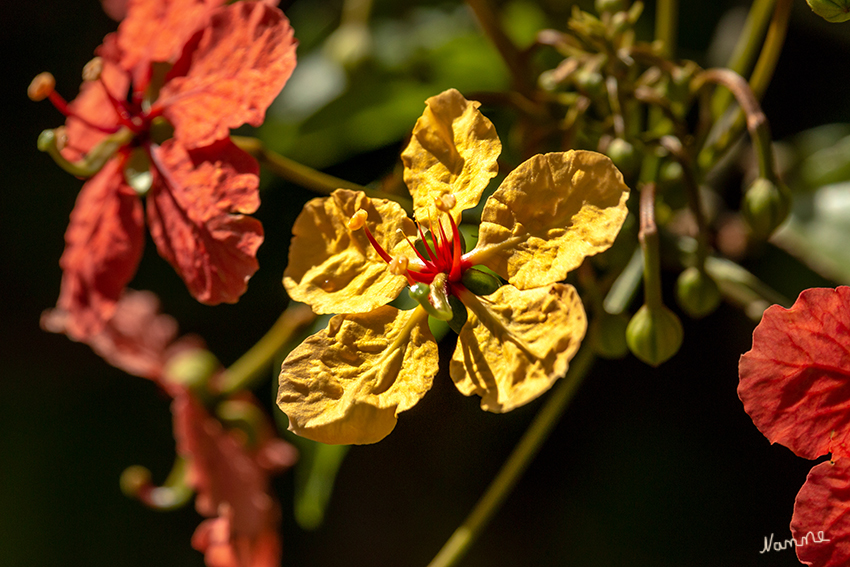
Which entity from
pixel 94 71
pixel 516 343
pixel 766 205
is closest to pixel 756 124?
pixel 766 205

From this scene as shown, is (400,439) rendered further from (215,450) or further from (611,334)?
(611,334)

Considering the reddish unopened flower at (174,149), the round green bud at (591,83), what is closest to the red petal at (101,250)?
the reddish unopened flower at (174,149)

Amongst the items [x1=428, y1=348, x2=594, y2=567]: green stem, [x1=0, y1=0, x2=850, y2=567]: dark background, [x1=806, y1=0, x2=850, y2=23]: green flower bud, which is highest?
[x1=806, y1=0, x2=850, y2=23]: green flower bud

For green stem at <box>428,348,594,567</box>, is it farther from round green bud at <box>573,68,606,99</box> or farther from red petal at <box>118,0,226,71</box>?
Result: red petal at <box>118,0,226,71</box>

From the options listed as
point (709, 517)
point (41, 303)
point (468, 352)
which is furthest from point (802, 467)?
point (41, 303)

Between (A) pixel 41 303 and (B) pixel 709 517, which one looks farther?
(A) pixel 41 303

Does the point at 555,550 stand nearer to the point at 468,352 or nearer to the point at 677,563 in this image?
the point at 677,563

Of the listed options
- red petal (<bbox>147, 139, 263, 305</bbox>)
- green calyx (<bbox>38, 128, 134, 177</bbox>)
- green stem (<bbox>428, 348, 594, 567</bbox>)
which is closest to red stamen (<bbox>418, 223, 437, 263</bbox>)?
red petal (<bbox>147, 139, 263, 305</bbox>)
